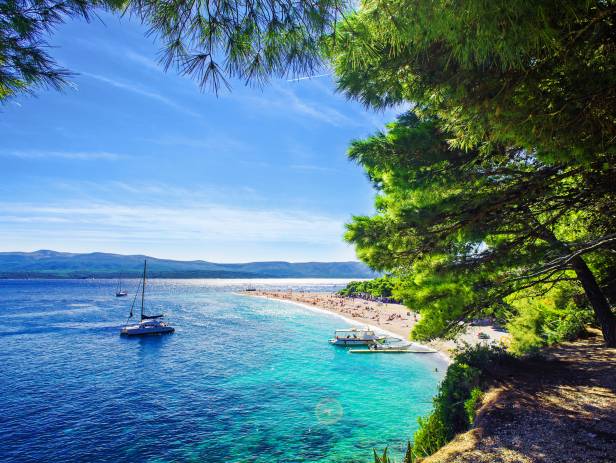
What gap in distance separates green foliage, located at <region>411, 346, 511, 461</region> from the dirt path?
0.57 metres

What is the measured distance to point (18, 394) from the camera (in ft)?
69.8

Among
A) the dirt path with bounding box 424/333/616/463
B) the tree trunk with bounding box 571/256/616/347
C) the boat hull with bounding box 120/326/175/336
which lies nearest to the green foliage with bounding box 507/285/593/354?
the dirt path with bounding box 424/333/616/463

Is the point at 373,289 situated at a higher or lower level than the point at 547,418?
lower

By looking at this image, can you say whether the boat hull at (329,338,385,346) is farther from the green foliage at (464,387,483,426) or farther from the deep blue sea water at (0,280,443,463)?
the green foliage at (464,387,483,426)

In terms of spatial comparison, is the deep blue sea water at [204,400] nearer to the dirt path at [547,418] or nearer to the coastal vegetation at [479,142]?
the dirt path at [547,418]

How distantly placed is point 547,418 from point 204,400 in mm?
18722

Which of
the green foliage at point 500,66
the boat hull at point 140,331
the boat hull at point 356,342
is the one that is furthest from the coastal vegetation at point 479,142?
the boat hull at point 140,331

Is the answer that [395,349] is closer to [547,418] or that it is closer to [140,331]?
[547,418]

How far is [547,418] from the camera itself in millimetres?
7270

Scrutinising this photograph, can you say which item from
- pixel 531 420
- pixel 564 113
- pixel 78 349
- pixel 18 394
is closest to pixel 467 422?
pixel 531 420

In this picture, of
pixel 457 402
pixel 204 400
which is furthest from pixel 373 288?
pixel 457 402

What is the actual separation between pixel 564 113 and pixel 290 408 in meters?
19.6

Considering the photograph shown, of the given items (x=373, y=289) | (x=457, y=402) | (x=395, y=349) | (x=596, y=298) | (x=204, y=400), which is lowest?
(x=204, y=400)

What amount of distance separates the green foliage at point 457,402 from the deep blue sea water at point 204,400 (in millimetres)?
4680
